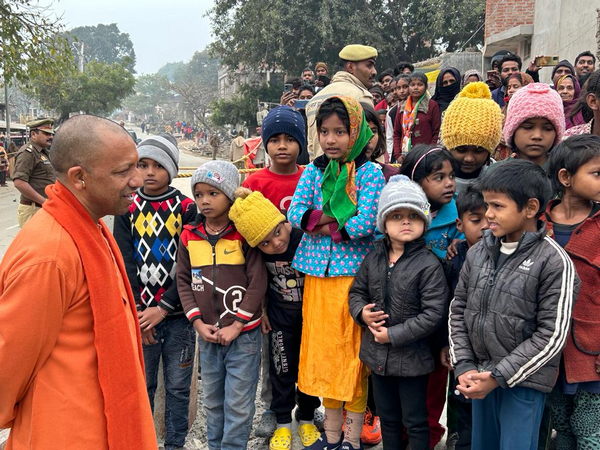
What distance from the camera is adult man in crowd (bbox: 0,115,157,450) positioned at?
163cm

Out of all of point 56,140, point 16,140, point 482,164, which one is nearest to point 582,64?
point 482,164

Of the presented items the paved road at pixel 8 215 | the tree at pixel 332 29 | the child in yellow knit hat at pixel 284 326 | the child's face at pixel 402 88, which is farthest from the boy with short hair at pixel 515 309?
the tree at pixel 332 29

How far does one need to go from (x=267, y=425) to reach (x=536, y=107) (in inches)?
100

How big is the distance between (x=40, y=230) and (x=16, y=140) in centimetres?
3151

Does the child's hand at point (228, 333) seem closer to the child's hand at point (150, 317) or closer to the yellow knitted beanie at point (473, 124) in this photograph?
the child's hand at point (150, 317)

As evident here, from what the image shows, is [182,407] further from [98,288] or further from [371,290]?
[98,288]

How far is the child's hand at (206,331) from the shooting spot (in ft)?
9.70

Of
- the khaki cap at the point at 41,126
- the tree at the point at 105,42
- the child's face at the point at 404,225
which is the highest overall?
the tree at the point at 105,42

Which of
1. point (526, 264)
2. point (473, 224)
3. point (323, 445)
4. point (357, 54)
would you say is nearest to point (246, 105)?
point (357, 54)

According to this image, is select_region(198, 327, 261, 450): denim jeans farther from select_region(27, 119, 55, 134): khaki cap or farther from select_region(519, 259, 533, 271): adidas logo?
select_region(27, 119, 55, 134): khaki cap

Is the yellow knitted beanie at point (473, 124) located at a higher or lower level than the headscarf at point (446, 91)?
lower

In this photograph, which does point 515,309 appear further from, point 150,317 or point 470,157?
point 150,317

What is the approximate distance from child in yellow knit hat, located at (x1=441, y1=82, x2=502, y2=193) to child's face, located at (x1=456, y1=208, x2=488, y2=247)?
22 centimetres

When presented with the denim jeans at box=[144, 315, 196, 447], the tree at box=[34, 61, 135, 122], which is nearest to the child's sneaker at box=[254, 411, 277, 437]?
the denim jeans at box=[144, 315, 196, 447]
